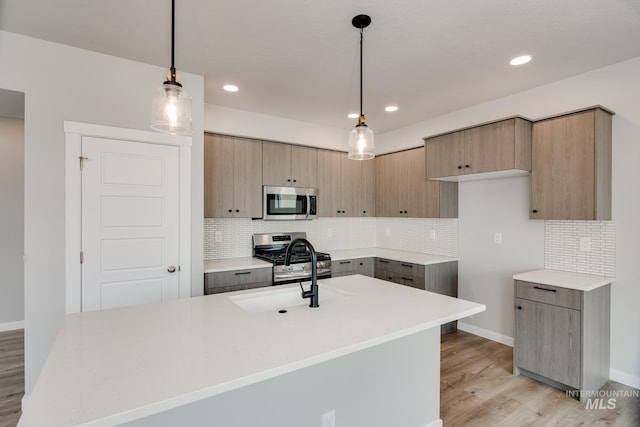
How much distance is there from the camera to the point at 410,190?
4.31 m

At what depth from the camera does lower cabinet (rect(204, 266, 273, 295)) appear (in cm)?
314

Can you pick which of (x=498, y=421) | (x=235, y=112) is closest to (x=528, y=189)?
(x=498, y=421)

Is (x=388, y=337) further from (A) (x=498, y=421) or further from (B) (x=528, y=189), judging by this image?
(B) (x=528, y=189)

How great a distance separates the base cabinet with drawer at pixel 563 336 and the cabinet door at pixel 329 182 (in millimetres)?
2390

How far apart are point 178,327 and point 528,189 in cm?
348

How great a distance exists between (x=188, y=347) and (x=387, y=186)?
3.87m

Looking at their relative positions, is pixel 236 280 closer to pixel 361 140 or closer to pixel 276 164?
pixel 276 164

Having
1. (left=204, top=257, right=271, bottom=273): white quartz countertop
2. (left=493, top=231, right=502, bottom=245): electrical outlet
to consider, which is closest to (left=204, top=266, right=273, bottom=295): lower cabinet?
(left=204, top=257, right=271, bottom=273): white quartz countertop

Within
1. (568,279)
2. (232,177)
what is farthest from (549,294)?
(232,177)

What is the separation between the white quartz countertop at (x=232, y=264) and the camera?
3.23m

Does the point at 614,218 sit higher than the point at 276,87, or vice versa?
the point at 276,87

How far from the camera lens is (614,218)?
2719mm

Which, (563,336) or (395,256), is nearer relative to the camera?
(563,336)

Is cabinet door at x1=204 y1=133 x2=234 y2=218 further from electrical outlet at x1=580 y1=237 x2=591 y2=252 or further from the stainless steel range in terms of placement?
electrical outlet at x1=580 y1=237 x2=591 y2=252
